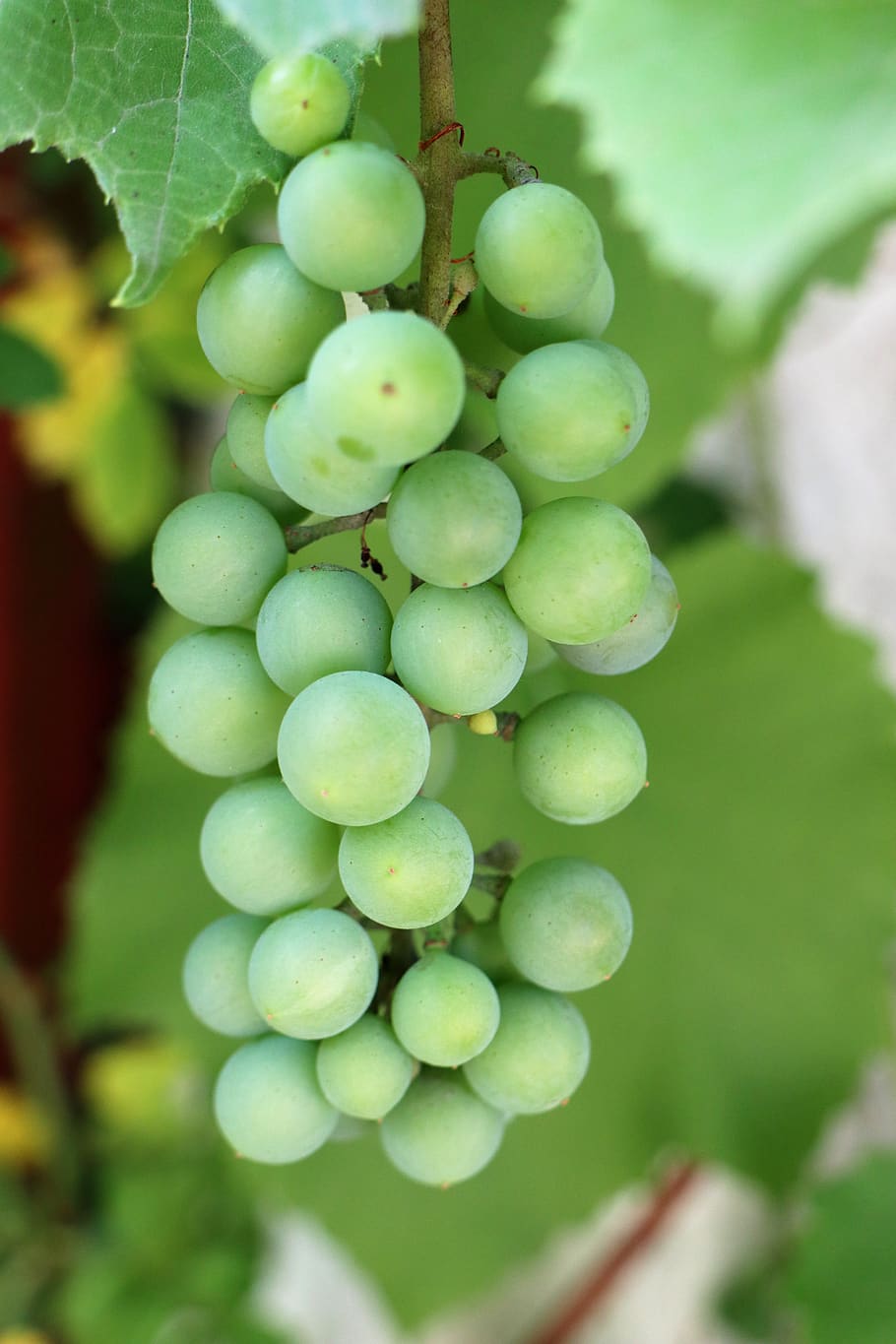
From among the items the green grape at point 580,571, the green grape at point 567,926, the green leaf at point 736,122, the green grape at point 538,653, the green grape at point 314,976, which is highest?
the green leaf at point 736,122

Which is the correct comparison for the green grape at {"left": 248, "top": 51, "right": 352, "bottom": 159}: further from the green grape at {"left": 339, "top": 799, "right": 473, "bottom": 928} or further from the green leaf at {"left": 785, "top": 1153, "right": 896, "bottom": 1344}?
the green leaf at {"left": 785, "top": 1153, "right": 896, "bottom": 1344}

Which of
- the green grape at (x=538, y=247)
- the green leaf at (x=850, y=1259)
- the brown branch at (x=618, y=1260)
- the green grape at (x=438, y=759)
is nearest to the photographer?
the green grape at (x=538, y=247)

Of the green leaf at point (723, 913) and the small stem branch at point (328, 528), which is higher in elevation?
the small stem branch at point (328, 528)

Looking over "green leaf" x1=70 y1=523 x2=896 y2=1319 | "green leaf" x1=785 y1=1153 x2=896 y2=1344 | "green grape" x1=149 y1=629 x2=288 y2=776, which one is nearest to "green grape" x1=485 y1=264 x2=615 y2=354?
"green grape" x1=149 y1=629 x2=288 y2=776

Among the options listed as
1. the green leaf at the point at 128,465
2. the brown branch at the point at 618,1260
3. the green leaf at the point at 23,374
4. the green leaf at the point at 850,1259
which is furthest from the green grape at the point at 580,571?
the green leaf at the point at 128,465

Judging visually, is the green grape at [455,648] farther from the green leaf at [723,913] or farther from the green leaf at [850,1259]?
the green leaf at [850,1259]

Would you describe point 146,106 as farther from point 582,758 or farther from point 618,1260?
point 618,1260

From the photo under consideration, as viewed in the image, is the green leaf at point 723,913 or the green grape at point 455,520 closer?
the green grape at point 455,520

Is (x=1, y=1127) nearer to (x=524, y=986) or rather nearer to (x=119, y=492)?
(x=119, y=492)
